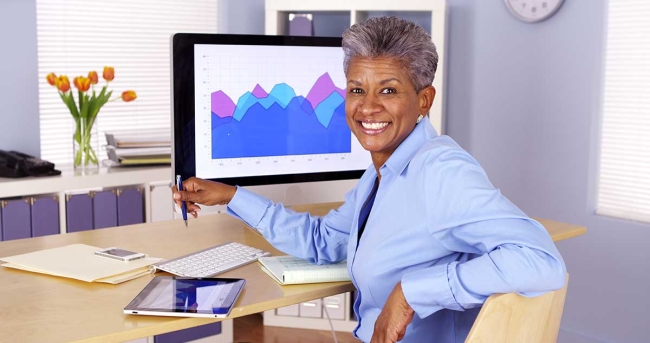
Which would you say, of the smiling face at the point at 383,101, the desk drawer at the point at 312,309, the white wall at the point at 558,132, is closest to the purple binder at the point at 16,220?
the desk drawer at the point at 312,309

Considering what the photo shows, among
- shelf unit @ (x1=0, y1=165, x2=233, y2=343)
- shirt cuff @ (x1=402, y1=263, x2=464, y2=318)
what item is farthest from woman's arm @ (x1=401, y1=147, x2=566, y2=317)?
shelf unit @ (x1=0, y1=165, x2=233, y2=343)

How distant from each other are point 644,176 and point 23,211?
255 centimetres

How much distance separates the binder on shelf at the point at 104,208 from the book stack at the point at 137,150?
22cm

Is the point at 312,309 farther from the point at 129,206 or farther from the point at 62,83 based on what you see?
the point at 62,83

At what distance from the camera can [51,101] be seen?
3.69m

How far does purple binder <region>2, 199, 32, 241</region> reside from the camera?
2.99 metres

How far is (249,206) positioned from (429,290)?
2.29 feet

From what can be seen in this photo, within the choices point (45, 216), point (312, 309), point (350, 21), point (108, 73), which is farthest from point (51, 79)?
point (312, 309)

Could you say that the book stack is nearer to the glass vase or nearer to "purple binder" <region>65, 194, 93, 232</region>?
the glass vase

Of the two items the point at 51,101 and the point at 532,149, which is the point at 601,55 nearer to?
the point at 532,149

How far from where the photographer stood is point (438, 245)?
5.22 ft

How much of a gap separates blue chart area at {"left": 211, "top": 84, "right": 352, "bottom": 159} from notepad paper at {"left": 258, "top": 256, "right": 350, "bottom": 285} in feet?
1.53

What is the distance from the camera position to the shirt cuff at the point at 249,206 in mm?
2020

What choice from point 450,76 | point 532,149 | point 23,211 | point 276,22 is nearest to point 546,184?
point 532,149
